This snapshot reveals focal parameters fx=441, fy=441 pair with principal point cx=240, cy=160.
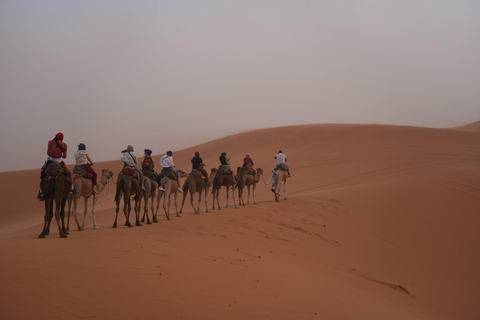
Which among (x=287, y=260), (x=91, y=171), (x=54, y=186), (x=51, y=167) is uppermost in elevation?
(x=51, y=167)

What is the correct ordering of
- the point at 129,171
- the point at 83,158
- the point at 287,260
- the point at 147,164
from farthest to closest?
the point at 147,164, the point at 129,171, the point at 83,158, the point at 287,260

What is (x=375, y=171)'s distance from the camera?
3136cm

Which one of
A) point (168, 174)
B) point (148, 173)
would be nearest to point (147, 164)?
point (148, 173)

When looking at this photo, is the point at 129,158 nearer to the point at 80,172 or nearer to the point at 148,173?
the point at 80,172

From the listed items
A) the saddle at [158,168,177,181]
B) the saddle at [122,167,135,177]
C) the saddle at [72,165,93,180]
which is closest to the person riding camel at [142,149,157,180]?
the saddle at [158,168,177,181]

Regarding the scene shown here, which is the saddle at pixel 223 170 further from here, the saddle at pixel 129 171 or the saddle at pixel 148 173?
the saddle at pixel 129 171

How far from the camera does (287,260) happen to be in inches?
489

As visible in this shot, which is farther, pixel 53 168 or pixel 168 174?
pixel 168 174

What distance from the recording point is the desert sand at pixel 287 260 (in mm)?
7594

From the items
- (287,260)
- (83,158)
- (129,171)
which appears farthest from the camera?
(129,171)

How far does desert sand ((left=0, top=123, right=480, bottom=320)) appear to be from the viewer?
299 inches

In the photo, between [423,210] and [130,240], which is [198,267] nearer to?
[130,240]

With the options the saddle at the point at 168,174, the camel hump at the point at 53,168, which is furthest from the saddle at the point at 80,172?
the saddle at the point at 168,174

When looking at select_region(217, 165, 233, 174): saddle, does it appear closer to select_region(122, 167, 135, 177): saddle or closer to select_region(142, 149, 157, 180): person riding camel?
select_region(142, 149, 157, 180): person riding camel
